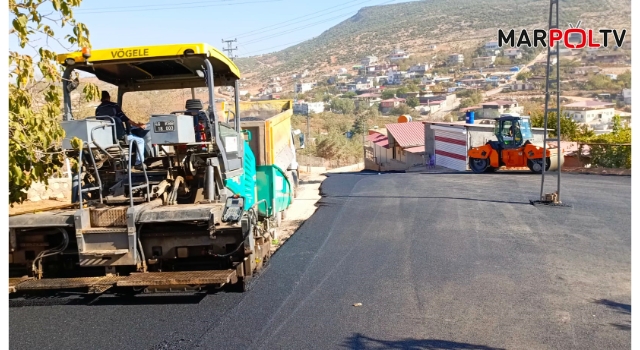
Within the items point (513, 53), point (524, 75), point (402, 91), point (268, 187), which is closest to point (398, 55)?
point (402, 91)

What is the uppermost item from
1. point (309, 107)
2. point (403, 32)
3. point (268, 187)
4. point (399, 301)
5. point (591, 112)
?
point (403, 32)

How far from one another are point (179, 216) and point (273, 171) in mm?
4720

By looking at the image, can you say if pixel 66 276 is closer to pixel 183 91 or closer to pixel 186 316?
pixel 186 316

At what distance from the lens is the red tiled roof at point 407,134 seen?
3422 centimetres

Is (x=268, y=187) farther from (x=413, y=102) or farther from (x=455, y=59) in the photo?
(x=455, y=59)

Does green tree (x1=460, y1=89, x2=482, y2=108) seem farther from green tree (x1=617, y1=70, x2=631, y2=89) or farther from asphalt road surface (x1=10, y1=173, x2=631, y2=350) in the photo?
asphalt road surface (x1=10, y1=173, x2=631, y2=350)

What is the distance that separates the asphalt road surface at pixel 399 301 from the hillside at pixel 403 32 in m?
67.5

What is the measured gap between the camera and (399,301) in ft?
18.9

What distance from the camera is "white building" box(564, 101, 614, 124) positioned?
28.7 m

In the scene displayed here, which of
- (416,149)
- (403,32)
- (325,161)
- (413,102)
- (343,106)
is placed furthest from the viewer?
(403,32)

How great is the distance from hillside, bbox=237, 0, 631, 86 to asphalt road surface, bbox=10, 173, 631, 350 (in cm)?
6747

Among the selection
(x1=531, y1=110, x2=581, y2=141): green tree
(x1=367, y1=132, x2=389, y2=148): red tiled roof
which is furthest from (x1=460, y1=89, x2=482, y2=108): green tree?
(x1=531, y1=110, x2=581, y2=141): green tree

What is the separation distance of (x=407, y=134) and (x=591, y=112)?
10018 millimetres

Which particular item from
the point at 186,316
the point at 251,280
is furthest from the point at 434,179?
the point at 186,316
